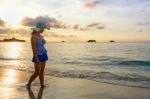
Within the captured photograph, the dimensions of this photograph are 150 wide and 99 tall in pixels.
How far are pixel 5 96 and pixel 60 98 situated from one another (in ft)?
4.84

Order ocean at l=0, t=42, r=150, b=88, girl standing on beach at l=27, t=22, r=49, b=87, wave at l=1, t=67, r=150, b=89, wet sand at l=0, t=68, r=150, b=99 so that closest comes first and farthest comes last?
1. wet sand at l=0, t=68, r=150, b=99
2. girl standing on beach at l=27, t=22, r=49, b=87
3. wave at l=1, t=67, r=150, b=89
4. ocean at l=0, t=42, r=150, b=88

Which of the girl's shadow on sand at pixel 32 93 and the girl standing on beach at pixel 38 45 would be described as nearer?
the girl's shadow on sand at pixel 32 93

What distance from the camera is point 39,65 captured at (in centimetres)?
1017

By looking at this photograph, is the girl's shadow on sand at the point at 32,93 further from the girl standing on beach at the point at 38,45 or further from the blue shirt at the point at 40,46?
the blue shirt at the point at 40,46

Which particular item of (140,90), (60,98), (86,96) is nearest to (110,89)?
(140,90)

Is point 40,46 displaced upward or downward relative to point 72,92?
upward

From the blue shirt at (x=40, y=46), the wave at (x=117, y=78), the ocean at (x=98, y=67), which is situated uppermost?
the blue shirt at (x=40, y=46)

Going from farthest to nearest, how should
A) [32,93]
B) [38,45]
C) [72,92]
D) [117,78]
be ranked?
[117,78], [38,45], [72,92], [32,93]

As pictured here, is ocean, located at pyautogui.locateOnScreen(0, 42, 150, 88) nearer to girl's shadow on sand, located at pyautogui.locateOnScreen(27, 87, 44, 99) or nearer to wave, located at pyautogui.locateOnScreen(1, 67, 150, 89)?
wave, located at pyautogui.locateOnScreen(1, 67, 150, 89)

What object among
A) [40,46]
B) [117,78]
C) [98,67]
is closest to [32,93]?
[40,46]

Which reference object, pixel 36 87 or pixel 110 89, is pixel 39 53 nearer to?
pixel 36 87

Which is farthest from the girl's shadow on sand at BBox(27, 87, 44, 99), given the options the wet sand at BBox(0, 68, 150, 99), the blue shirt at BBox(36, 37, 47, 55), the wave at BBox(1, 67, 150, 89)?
the wave at BBox(1, 67, 150, 89)

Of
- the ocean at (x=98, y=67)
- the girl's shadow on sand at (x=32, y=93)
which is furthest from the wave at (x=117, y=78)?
the girl's shadow on sand at (x=32, y=93)

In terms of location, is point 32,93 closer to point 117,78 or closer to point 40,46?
point 40,46
